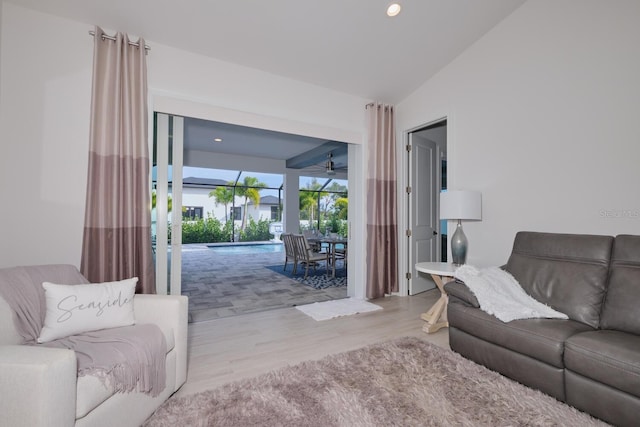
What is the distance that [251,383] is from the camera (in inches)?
77.7

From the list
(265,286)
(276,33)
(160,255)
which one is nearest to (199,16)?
(276,33)

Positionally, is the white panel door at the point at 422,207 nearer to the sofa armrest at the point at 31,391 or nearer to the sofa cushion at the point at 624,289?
the sofa cushion at the point at 624,289

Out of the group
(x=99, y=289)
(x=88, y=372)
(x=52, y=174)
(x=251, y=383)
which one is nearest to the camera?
(x=88, y=372)

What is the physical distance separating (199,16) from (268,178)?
9.86 meters

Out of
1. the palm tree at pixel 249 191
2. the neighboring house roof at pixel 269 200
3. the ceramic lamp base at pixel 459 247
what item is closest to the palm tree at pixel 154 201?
the ceramic lamp base at pixel 459 247

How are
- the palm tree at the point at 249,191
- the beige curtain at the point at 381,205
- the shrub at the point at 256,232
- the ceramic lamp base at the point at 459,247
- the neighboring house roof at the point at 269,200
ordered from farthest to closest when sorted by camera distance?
the neighboring house roof at the point at 269,200 → the shrub at the point at 256,232 → the palm tree at the point at 249,191 → the beige curtain at the point at 381,205 → the ceramic lamp base at the point at 459,247

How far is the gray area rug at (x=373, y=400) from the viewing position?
5.30ft

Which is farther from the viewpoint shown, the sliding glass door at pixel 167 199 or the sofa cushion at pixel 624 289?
the sliding glass door at pixel 167 199

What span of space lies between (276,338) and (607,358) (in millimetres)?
2306

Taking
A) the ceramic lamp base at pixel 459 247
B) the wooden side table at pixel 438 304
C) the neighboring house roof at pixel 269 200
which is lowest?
the wooden side table at pixel 438 304

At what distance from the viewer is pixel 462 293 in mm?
2424

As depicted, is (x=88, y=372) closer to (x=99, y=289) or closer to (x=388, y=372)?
(x=99, y=289)

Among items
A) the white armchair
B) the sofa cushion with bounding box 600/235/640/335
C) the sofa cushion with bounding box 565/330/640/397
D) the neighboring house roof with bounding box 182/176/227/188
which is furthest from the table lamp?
the neighboring house roof with bounding box 182/176/227/188

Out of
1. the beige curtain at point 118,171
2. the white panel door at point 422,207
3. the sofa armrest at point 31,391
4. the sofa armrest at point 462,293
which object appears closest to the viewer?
the sofa armrest at point 31,391
